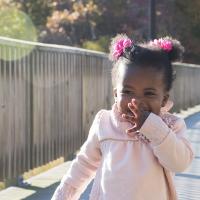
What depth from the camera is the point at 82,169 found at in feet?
12.6

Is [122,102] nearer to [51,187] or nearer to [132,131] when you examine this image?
[132,131]

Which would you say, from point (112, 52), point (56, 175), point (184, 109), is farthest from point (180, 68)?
point (112, 52)

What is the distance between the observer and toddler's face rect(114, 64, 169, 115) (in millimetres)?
3529

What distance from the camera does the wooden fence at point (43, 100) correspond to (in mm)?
8469

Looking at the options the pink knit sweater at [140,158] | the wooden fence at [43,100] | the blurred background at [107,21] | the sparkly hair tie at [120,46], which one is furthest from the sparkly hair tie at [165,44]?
the blurred background at [107,21]

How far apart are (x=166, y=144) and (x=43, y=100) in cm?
651

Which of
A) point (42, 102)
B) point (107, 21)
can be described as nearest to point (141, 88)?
point (42, 102)

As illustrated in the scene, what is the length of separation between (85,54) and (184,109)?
1506 centimetres

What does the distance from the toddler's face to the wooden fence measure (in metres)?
4.77

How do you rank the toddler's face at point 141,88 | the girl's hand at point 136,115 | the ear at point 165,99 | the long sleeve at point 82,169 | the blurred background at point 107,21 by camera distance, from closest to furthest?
the girl's hand at point 136,115, the toddler's face at point 141,88, the ear at point 165,99, the long sleeve at point 82,169, the blurred background at point 107,21

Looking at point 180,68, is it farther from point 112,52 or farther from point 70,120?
point 112,52

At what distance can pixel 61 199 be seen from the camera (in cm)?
379

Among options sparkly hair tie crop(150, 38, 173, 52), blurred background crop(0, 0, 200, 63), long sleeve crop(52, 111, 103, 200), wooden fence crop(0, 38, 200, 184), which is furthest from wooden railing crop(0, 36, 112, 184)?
blurred background crop(0, 0, 200, 63)

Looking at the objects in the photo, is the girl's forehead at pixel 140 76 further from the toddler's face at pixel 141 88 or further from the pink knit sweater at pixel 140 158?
the pink knit sweater at pixel 140 158
